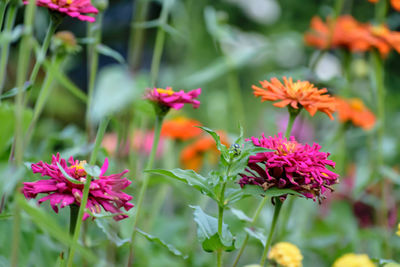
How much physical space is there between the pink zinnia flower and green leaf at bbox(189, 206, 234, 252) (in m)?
0.23

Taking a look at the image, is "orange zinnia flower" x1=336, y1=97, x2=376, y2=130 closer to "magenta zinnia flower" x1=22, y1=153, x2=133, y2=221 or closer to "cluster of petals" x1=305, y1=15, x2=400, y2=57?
"cluster of petals" x1=305, y1=15, x2=400, y2=57

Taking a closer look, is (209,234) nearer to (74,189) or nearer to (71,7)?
(74,189)

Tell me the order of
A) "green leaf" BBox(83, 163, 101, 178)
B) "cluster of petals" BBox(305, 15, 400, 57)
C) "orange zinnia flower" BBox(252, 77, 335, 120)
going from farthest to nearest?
"cluster of petals" BBox(305, 15, 400, 57), "orange zinnia flower" BBox(252, 77, 335, 120), "green leaf" BBox(83, 163, 101, 178)

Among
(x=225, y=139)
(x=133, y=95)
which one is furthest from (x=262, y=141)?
(x=225, y=139)

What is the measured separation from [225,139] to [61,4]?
21.6 inches

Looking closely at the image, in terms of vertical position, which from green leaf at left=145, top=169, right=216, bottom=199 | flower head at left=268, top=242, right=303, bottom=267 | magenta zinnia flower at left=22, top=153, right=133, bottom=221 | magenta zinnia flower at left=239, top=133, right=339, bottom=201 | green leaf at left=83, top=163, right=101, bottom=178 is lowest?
flower head at left=268, top=242, right=303, bottom=267

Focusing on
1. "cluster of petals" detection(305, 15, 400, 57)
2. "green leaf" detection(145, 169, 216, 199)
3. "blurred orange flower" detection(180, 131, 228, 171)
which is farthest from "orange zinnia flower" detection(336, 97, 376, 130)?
"green leaf" detection(145, 169, 216, 199)

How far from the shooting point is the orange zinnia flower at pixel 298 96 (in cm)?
50

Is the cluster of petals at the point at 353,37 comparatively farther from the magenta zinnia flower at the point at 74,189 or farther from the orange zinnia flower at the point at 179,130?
the magenta zinnia flower at the point at 74,189

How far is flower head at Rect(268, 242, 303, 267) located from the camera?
18.2 inches

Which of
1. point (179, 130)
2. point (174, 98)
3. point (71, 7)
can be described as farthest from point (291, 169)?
point (179, 130)

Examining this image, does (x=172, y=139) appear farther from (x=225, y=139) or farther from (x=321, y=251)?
(x=321, y=251)

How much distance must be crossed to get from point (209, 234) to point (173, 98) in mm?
139

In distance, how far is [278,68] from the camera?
1918 millimetres
